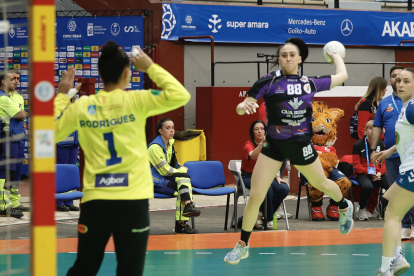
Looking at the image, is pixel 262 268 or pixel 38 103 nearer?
pixel 38 103

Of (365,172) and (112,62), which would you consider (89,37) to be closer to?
(365,172)

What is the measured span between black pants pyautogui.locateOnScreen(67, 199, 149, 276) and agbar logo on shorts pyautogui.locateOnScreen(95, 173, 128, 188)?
90mm

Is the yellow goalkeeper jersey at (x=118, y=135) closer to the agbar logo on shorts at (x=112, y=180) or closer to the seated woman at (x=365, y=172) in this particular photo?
the agbar logo on shorts at (x=112, y=180)

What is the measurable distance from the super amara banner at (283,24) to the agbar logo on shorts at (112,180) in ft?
29.6

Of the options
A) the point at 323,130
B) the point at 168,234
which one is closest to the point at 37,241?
the point at 168,234

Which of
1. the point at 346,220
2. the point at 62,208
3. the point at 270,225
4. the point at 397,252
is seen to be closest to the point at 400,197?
the point at 397,252

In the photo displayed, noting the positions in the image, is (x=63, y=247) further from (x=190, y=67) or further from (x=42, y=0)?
(x=190, y=67)

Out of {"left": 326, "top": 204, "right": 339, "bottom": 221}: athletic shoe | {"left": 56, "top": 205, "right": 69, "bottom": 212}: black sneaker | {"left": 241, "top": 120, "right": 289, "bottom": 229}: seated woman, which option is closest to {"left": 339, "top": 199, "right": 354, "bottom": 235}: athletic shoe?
{"left": 241, "top": 120, "right": 289, "bottom": 229}: seated woman

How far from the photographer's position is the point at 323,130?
28.1 feet

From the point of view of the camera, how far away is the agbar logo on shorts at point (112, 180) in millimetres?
3246

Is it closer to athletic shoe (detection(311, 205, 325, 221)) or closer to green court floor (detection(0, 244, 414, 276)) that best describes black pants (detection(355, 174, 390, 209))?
athletic shoe (detection(311, 205, 325, 221))

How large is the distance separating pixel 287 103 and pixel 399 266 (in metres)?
1.64

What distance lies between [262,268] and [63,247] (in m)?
2.28

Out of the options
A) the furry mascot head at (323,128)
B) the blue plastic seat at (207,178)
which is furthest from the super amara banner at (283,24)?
the blue plastic seat at (207,178)
